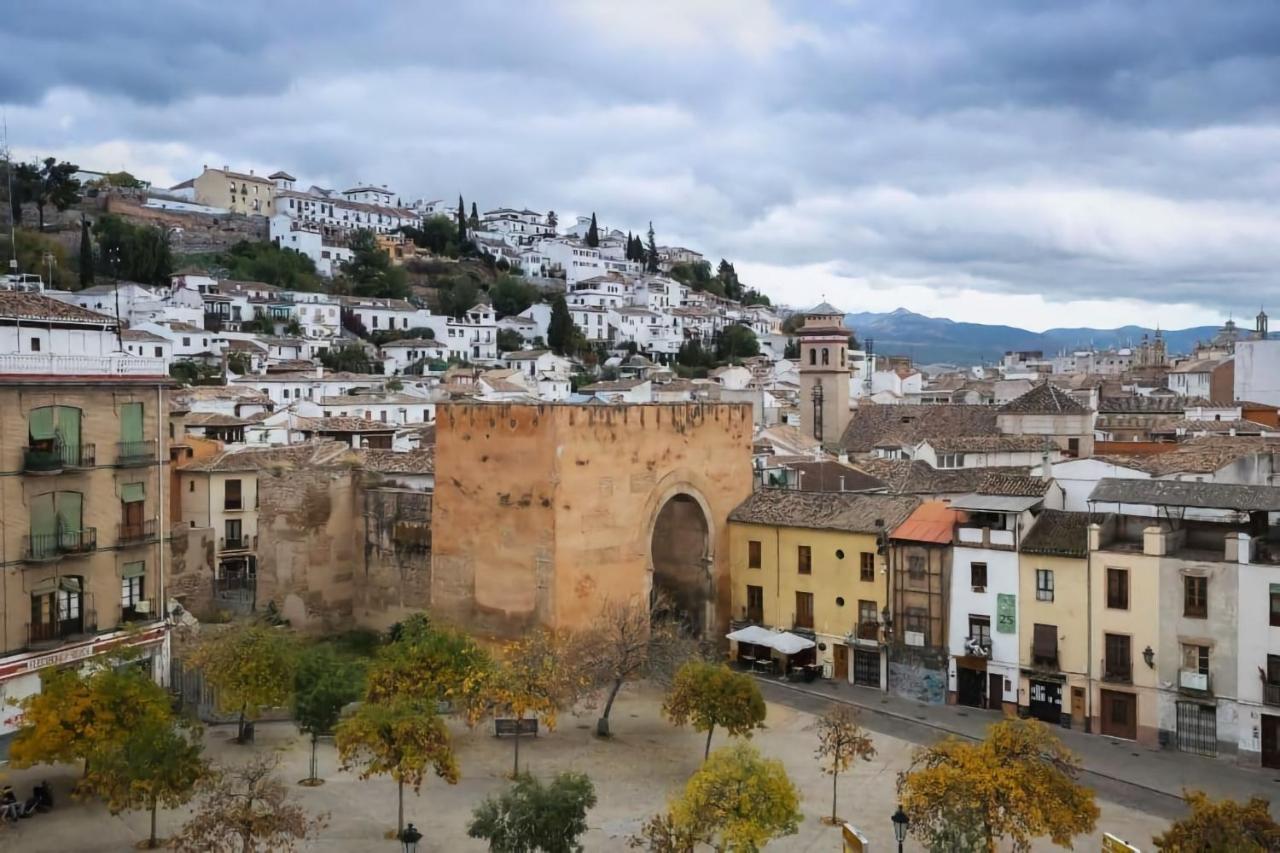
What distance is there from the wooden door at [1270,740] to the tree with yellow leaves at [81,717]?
18.1 meters

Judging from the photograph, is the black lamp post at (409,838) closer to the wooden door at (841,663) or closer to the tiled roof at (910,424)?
the wooden door at (841,663)

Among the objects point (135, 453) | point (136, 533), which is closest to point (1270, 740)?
point (136, 533)

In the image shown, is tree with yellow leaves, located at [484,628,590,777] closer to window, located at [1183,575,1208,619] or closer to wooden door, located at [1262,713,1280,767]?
window, located at [1183,575,1208,619]

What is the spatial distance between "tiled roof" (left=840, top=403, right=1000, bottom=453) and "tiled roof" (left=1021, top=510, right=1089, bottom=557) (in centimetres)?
2038

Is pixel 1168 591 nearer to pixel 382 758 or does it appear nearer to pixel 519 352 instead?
pixel 382 758

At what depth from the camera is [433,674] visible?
18344 millimetres

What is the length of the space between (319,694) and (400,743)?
3.11m

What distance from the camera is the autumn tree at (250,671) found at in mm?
18531

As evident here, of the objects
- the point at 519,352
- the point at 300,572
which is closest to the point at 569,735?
the point at 300,572

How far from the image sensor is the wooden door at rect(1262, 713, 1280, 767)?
63.4ft

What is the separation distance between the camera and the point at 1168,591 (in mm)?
20469

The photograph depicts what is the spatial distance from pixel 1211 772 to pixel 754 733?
7.93 metres

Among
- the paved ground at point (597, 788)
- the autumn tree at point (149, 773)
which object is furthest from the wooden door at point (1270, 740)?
the autumn tree at point (149, 773)

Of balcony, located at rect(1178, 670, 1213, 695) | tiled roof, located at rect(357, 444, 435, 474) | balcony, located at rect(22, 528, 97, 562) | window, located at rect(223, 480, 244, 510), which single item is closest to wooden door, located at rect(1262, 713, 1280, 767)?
balcony, located at rect(1178, 670, 1213, 695)
